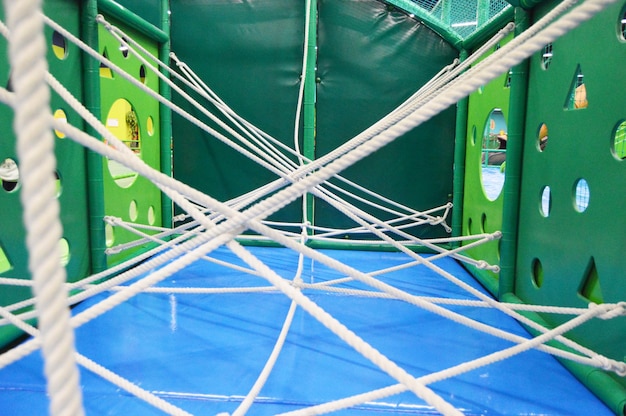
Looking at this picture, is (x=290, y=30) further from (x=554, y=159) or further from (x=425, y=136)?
(x=554, y=159)

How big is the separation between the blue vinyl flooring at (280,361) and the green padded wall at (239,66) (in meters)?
0.91

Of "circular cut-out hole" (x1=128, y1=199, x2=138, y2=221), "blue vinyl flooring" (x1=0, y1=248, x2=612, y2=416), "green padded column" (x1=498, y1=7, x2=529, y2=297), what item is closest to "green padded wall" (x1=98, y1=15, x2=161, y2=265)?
"circular cut-out hole" (x1=128, y1=199, x2=138, y2=221)

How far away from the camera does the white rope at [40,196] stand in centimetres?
31

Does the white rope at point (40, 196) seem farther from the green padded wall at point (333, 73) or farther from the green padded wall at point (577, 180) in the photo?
the green padded wall at point (333, 73)

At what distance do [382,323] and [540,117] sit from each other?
28.6 inches

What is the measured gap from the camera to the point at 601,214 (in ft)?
3.28

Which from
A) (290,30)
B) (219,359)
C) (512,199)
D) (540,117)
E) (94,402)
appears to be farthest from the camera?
(290,30)

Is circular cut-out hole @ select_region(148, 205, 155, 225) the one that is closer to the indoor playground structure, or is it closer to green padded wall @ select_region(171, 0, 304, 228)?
the indoor playground structure

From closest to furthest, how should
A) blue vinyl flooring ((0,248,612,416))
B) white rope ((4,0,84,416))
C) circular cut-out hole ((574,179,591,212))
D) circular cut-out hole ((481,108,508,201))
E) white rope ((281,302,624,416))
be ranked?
white rope ((4,0,84,416)), white rope ((281,302,624,416)), blue vinyl flooring ((0,248,612,416)), circular cut-out hole ((574,179,591,212)), circular cut-out hole ((481,108,508,201))

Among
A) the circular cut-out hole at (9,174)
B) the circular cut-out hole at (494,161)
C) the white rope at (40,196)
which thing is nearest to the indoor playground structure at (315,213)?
the white rope at (40,196)

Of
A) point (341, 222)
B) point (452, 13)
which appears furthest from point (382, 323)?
point (452, 13)

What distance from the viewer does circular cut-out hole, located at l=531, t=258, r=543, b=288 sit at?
133 centimetres

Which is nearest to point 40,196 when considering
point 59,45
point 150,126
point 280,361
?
point 280,361

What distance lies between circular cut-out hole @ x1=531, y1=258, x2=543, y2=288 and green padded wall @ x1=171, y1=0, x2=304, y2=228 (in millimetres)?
1263
